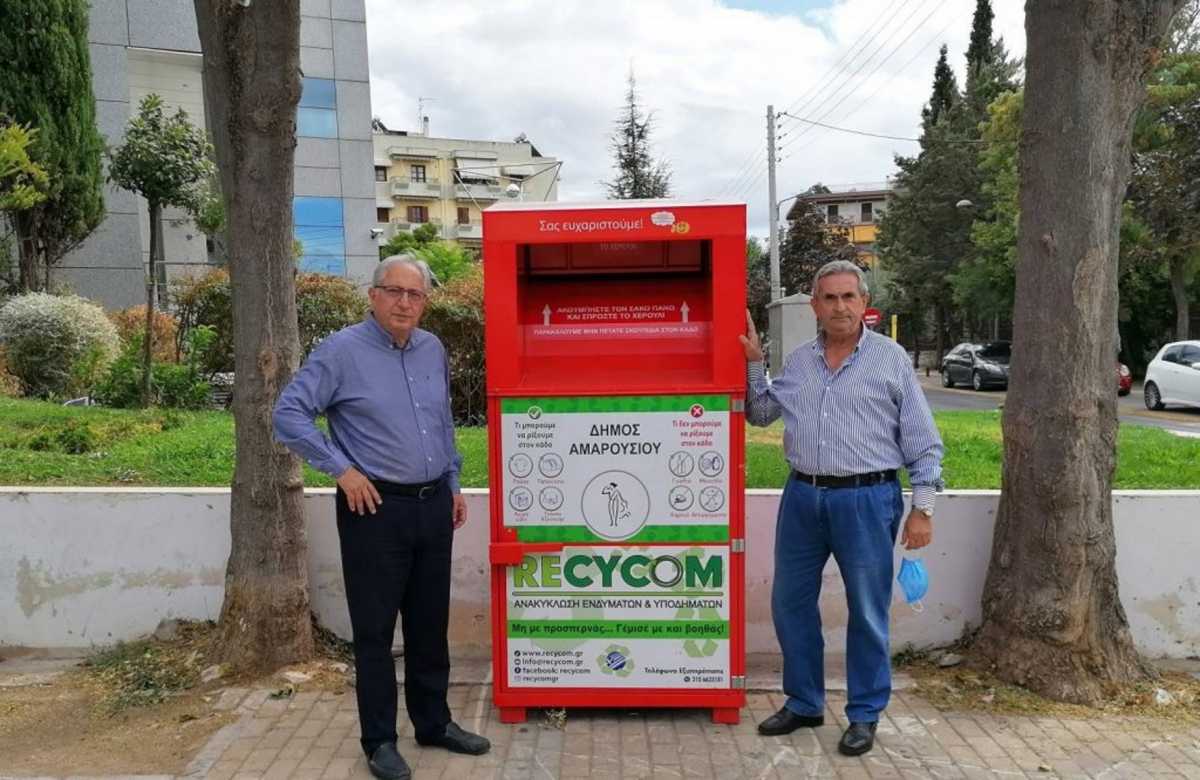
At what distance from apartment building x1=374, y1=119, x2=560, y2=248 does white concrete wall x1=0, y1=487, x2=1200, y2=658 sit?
181ft

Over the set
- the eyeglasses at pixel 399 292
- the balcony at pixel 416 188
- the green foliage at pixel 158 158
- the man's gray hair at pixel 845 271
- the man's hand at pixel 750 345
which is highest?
the balcony at pixel 416 188

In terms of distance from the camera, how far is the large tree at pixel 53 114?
1412cm

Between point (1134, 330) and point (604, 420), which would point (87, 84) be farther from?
point (1134, 330)

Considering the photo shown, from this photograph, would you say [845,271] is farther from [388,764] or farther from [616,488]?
[388,764]

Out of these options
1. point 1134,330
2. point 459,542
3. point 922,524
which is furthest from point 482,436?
point 1134,330

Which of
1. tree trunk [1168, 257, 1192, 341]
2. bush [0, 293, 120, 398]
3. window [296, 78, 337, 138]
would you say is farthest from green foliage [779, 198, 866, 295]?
bush [0, 293, 120, 398]

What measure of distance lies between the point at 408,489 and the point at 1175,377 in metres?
17.9

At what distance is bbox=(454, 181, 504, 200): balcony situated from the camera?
194 feet

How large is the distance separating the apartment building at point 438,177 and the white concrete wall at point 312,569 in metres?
55.1

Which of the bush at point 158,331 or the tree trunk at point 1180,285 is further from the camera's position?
the tree trunk at point 1180,285

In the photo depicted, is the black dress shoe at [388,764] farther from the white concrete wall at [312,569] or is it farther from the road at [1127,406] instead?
the road at [1127,406]

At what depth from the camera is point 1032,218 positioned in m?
3.66

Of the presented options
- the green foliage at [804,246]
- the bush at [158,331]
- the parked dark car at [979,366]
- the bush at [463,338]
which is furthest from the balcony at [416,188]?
the bush at [463,338]

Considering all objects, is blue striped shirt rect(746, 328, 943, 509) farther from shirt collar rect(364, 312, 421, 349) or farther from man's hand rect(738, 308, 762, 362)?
shirt collar rect(364, 312, 421, 349)
